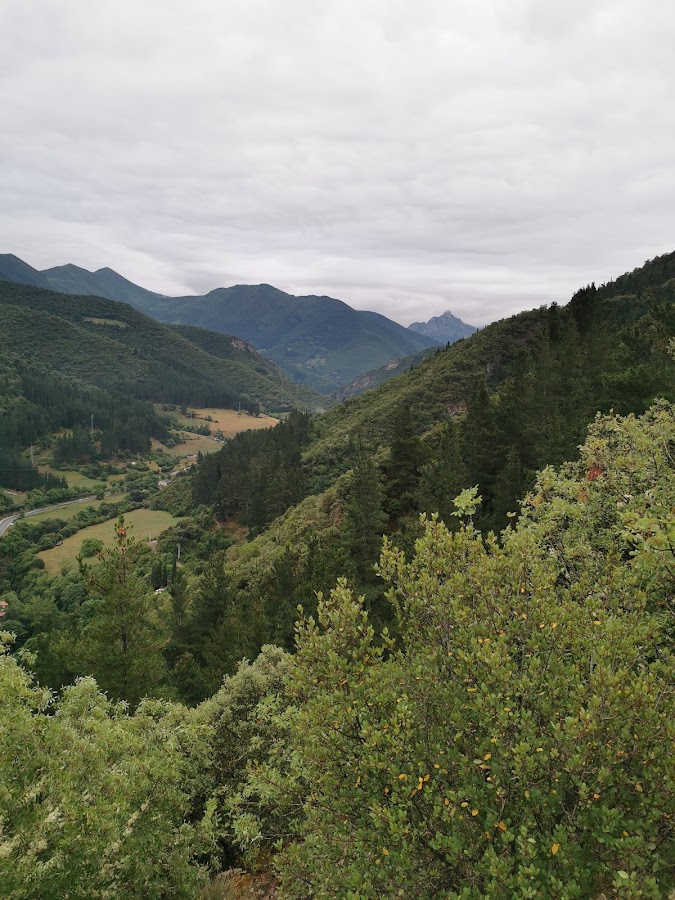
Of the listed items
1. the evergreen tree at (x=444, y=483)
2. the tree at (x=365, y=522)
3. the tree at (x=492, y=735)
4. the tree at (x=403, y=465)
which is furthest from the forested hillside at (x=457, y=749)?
the tree at (x=403, y=465)

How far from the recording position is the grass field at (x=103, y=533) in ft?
411

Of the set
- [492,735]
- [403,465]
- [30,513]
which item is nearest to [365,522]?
[403,465]

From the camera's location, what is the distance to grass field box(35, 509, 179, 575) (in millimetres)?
125188

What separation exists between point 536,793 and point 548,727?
3.15 feet

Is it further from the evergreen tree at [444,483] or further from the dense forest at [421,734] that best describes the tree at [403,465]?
the dense forest at [421,734]

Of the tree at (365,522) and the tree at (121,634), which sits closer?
the tree at (121,634)

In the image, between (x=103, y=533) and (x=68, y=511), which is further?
(x=68, y=511)

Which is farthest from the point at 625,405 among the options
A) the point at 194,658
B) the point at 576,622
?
the point at 194,658

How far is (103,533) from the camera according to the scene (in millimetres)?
147750

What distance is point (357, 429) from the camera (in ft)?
343

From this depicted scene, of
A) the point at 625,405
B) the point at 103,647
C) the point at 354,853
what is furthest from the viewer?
the point at 625,405

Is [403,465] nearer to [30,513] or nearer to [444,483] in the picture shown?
[444,483]

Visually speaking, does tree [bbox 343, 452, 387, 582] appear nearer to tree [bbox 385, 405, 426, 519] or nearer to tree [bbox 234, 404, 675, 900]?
tree [bbox 385, 405, 426, 519]

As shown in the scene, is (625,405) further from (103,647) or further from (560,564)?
(103,647)
